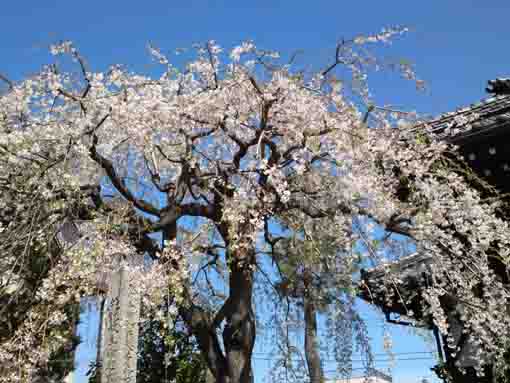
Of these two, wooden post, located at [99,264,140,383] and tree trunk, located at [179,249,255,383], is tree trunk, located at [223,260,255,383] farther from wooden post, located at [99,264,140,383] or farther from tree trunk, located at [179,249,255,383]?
wooden post, located at [99,264,140,383]

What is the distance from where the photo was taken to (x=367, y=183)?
543 centimetres

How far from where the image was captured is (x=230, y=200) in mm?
5414

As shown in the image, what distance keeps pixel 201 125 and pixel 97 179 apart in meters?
1.55

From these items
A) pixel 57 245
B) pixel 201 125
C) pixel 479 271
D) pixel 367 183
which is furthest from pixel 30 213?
pixel 479 271

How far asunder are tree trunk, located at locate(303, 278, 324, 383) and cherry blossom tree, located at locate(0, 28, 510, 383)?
7 centimetres

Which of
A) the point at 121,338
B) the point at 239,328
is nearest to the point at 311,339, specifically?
the point at 239,328

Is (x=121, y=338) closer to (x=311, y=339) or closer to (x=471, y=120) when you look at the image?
(x=471, y=120)

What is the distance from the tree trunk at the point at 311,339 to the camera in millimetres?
6539

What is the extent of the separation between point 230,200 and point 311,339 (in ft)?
11.2

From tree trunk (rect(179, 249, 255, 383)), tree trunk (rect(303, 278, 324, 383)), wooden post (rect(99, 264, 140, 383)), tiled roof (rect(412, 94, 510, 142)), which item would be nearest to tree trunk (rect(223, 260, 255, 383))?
tree trunk (rect(179, 249, 255, 383))

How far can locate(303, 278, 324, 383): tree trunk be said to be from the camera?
6.54 metres

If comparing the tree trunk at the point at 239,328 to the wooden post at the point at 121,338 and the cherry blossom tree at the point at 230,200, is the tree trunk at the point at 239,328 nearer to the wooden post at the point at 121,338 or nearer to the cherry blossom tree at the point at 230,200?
the cherry blossom tree at the point at 230,200

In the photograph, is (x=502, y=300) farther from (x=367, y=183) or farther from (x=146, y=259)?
(x=146, y=259)

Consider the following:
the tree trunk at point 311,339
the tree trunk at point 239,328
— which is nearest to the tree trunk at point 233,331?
the tree trunk at point 239,328
